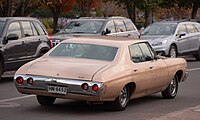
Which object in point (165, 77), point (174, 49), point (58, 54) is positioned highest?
point (58, 54)

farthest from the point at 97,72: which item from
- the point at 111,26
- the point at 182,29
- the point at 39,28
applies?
the point at 182,29

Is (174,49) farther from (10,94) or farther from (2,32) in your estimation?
(10,94)

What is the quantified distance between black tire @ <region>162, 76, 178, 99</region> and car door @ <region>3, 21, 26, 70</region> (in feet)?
16.3

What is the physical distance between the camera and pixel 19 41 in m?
16.2

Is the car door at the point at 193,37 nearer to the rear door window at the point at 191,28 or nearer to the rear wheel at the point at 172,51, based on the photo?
the rear door window at the point at 191,28

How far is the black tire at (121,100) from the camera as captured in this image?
10.6m

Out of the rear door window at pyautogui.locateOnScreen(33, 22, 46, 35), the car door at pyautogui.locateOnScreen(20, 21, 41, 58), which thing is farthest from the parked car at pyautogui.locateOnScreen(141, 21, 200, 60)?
the car door at pyautogui.locateOnScreen(20, 21, 41, 58)

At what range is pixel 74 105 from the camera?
11.5 meters

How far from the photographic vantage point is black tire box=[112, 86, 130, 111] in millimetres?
10578

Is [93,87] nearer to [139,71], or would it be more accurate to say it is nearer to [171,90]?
[139,71]

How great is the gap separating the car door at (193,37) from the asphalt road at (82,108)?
1097 centimetres

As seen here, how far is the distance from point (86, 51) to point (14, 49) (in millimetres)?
5286

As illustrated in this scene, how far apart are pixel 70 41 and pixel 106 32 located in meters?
9.98

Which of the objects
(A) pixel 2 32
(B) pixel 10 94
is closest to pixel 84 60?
(B) pixel 10 94
